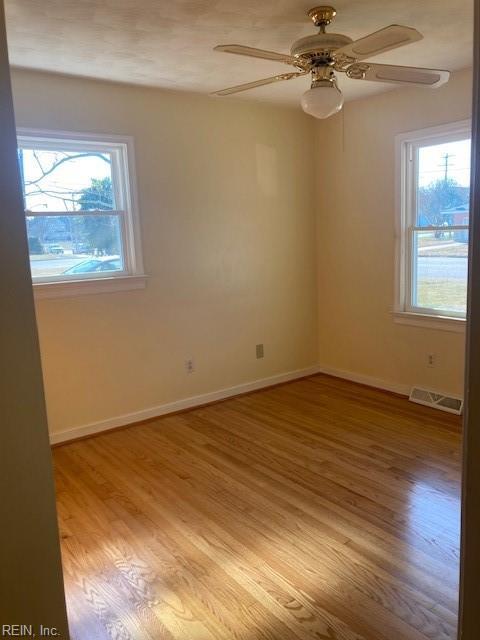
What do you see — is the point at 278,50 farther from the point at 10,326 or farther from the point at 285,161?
the point at 10,326

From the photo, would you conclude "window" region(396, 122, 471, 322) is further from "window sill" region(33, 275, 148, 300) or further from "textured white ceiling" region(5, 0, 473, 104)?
"window sill" region(33, 275, 148, 300)

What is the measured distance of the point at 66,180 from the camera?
356 centimetres

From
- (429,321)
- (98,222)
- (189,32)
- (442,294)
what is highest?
(189,32)

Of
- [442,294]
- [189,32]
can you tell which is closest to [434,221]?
[442,294]

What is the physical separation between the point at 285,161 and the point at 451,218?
1.59 meters

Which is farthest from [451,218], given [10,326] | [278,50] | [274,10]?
[10,326]

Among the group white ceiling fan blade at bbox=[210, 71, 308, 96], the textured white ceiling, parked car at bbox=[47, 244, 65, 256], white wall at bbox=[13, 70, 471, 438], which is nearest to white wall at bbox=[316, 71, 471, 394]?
white wall at bbox=[13, 70, 471, 438]

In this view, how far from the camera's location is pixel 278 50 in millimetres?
2994

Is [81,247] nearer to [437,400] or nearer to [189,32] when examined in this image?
[189,32]

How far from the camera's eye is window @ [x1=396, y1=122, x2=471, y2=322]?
384cm

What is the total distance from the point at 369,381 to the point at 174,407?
73.4 inches

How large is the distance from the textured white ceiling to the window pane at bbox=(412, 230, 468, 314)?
1259mm

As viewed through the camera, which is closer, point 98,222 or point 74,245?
point 74,245

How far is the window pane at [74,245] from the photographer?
347 cm
